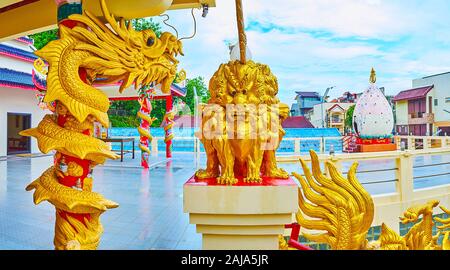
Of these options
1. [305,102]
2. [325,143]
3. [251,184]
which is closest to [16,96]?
[325,143]

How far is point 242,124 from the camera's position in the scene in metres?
1.41

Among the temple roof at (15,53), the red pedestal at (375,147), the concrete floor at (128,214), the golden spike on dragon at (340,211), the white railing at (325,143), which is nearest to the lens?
the golden spike on dragon at (340,211)

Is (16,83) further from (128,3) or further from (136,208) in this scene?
(128,3)

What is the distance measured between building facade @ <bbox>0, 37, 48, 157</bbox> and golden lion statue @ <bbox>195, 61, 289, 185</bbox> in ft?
34.6

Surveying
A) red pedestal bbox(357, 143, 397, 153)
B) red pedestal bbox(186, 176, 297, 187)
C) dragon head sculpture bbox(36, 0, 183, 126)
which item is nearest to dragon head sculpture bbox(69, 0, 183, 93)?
dragon head sculpture bbox(36, 0, 183, 126)

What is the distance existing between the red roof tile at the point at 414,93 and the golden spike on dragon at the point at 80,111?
54.5ft

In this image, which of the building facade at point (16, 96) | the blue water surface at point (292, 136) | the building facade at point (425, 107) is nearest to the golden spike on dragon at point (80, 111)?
the blue water surface at point (292, 136)

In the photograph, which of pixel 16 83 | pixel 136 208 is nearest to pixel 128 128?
pixel 16 83

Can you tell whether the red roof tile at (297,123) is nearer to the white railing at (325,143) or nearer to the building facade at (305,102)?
the building facade at (305,102)

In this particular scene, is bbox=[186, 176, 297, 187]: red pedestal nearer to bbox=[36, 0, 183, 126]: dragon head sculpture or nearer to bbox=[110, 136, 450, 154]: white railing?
bbox=[36, 0, 183, 126]: dragon head sculpture

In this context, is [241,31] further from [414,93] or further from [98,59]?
[414,93]

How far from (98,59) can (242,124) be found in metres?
0.71

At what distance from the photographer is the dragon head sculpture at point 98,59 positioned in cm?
124
